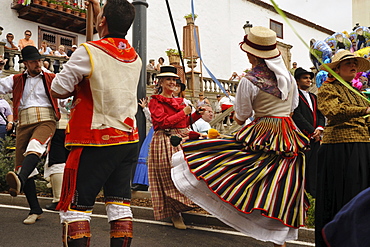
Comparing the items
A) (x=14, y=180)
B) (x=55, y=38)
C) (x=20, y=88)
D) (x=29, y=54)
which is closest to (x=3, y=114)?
(x=20, y=88)

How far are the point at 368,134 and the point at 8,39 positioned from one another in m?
14.4

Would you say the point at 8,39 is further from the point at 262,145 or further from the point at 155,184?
the point at 262,145

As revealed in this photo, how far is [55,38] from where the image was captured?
67.7 ft

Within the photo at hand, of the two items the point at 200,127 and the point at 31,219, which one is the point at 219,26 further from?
the point at 31,219

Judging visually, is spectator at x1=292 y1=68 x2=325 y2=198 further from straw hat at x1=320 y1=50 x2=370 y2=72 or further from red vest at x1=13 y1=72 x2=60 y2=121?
red vest at x1=13 y1=72 x2=60 y2=121

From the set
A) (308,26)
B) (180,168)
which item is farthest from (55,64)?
(308,26)

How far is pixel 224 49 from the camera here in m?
27.8

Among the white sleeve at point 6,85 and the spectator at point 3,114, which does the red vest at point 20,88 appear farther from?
the spectator at point 3,114

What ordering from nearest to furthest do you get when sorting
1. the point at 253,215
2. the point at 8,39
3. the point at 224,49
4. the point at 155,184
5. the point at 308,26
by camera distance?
the point at 253,215, the point at 155,184, the point at 8,39, the point at 224,49, the point at 308,26

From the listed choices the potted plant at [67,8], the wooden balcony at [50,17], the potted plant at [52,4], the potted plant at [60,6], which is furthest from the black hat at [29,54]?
the potted plant at [67,8]

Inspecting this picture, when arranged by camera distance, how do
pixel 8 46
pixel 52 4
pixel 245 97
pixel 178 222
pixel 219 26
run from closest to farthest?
pixel 245 97, pixel 178 222, pixel 8 46, pixel 52 4, pixel 219 26

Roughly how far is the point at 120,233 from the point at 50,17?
61.1 feet

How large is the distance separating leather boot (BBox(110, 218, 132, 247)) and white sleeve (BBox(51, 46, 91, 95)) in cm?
100

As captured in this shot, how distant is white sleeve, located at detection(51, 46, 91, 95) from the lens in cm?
289
